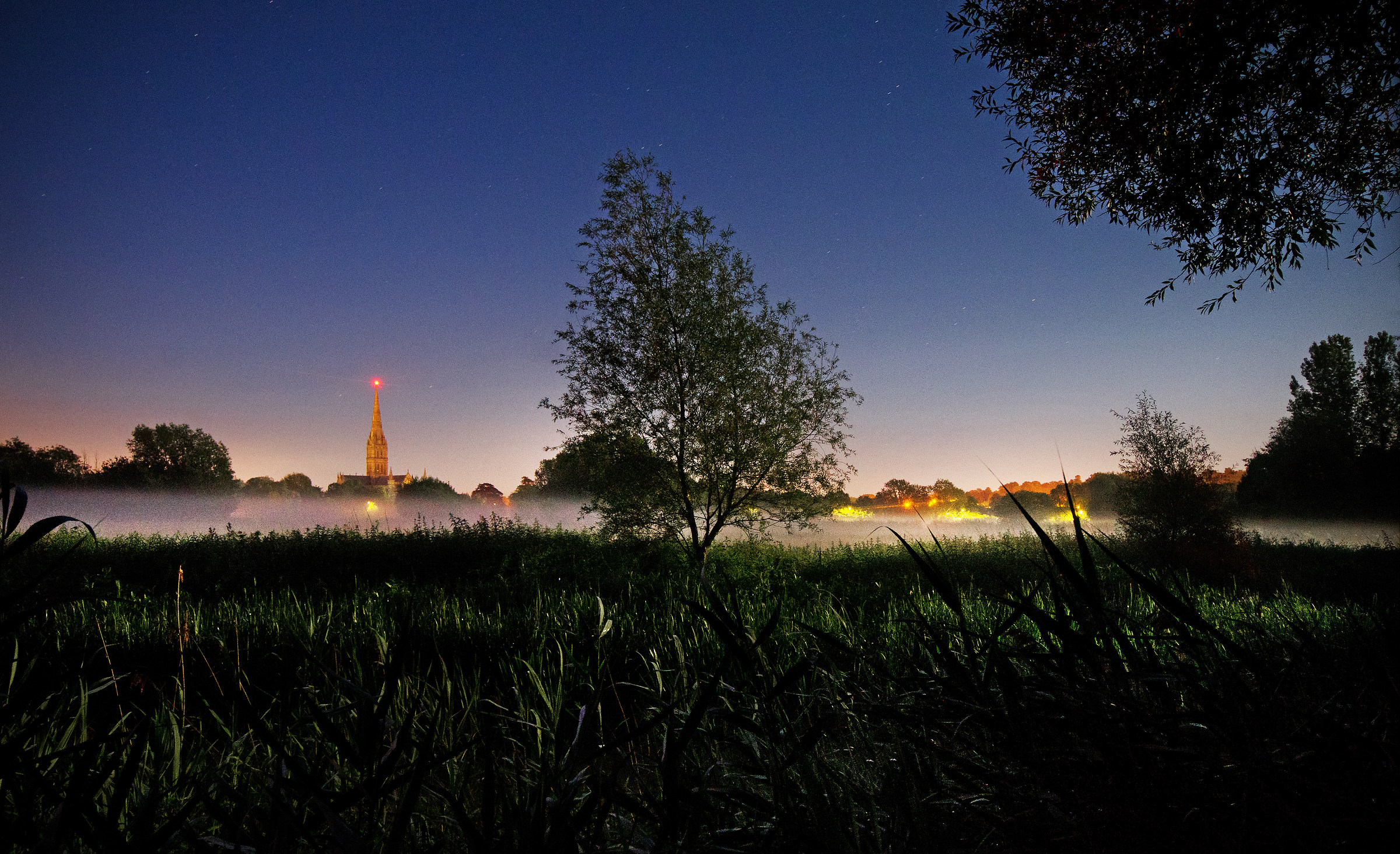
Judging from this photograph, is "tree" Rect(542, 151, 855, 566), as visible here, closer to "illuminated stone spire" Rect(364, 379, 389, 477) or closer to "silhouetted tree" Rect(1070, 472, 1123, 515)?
"silhouetted tree" Rect(1070, 472, 1123, 515)

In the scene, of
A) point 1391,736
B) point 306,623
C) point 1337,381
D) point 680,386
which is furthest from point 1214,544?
point 1337,381

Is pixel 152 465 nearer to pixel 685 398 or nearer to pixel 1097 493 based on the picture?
pixel 685 398

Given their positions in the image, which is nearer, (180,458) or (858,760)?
(858,760)

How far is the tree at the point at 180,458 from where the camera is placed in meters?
61.0

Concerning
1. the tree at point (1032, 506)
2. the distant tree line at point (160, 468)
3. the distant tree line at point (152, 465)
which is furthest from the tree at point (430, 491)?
the tree at point (1032, 506)

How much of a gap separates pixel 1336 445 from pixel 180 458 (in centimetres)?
9606

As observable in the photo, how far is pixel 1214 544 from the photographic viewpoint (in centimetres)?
1542

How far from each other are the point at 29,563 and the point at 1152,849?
22.3 m

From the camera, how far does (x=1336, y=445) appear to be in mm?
29250

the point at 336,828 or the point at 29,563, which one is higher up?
the point at 336,828

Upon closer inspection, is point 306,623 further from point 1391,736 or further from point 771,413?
point 771,413

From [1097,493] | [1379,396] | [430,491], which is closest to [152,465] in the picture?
[430,491]

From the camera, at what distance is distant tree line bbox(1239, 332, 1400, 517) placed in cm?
2725

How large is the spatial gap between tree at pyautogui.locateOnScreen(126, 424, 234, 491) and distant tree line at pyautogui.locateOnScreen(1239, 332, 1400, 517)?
89764 millimetres
